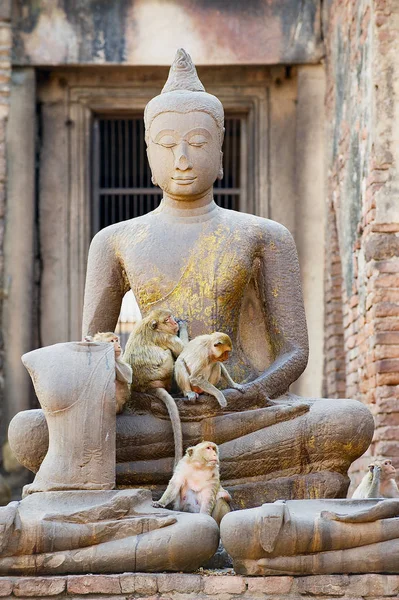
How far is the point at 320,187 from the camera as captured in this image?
13.3 metres

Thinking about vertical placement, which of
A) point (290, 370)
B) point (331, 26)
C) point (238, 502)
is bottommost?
point (238, 502)

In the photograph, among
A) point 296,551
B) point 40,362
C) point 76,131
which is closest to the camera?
point 296,551

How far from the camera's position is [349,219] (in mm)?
11859

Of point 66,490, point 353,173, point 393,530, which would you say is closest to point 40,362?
point 66,490

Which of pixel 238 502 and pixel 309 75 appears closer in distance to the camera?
pixel 238 502

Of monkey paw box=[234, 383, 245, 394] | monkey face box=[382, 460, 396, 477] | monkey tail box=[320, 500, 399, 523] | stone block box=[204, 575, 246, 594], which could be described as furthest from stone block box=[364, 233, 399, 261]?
stone block box=[204, 575, 246, 594]

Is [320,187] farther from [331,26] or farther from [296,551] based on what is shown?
[296,551]

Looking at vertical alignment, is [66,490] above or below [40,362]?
below

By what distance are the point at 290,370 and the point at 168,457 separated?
814 millimetres

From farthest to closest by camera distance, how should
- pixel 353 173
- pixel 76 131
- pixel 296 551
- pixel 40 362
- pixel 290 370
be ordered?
pixel 76 131 → pixel 353 173 → pixel 290 370 → pixel 40 362 → pixel 296 551

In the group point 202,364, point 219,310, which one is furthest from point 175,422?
point 219,310

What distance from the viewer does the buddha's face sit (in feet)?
24.7

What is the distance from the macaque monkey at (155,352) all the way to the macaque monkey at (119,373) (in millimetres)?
182

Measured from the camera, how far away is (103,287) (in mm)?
7613
